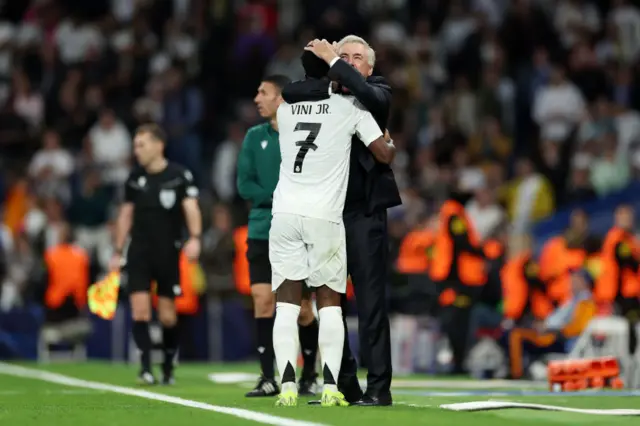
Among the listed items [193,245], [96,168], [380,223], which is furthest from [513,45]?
[380,223]

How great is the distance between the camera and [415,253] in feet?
64.2

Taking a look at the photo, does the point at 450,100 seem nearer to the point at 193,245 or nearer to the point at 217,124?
the point at 217,124

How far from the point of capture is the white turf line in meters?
8.85

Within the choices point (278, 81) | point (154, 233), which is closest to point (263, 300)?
point (278, 81)

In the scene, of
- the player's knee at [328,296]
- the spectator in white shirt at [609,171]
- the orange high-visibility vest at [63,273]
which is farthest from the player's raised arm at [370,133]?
the orange high-visibility vest at [63,273]

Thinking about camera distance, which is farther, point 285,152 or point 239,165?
point 239,165

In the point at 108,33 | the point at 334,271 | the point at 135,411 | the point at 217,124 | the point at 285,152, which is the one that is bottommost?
the point at 135,411

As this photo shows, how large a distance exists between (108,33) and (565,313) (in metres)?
12.5

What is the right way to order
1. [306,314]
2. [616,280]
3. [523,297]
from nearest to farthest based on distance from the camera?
[306,314]
[616,280]
[523,297]

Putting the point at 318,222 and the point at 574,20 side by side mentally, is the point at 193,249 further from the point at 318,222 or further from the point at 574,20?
the point at 574,20

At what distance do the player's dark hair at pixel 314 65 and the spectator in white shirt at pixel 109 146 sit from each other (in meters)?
14.0

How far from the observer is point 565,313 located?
1662 centimetres

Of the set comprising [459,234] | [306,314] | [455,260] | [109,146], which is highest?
[109,146]

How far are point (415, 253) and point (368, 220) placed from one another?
30.6ft
